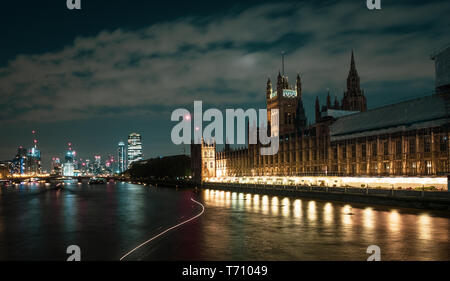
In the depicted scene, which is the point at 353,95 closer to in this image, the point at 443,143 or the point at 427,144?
the point at 427,144

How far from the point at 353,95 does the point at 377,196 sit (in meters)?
85.1

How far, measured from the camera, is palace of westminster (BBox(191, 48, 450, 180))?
60.8 meters

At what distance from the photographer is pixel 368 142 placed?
2955 inches

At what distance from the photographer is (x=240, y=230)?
28297 millimetres

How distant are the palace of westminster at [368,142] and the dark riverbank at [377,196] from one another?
16.6 metres

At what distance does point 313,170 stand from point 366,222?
62448 mm

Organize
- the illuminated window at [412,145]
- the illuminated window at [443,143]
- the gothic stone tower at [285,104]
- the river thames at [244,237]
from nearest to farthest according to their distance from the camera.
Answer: the river thames at [244,237], the illuminated window at [443,143], the illuminated window at [412,145], the gothic stone tower at [285,104]

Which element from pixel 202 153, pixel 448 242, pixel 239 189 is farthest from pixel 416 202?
pixel 202 153

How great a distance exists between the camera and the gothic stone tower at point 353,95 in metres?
124

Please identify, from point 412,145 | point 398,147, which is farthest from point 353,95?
point 412,145

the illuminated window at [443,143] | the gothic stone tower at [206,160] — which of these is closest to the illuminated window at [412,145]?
the illuminated window at [443,143]

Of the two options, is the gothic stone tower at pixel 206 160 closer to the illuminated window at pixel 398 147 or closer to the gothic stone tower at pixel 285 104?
the gothic stone tower at pixel 285 104

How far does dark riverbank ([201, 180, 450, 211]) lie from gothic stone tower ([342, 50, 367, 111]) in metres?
64.8

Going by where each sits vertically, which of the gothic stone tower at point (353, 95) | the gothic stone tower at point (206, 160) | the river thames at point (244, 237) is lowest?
the river thames at point (244, 237)
